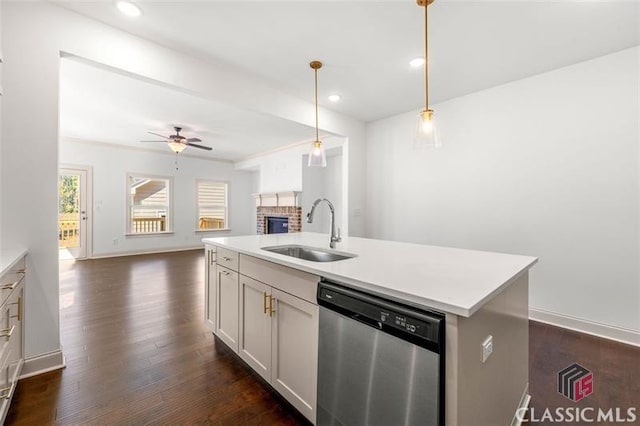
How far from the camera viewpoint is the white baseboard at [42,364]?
1.84 m

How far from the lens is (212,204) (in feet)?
25.4

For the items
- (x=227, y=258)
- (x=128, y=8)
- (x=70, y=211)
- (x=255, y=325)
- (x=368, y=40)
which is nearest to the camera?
(x=255, y=325)

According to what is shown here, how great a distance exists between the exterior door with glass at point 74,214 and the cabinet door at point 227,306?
534 cm

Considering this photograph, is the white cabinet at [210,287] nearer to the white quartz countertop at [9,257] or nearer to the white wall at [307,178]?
the white quartz countertop at [9,257]

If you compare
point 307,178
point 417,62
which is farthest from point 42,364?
point 307,178

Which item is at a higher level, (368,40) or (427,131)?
(368,40)

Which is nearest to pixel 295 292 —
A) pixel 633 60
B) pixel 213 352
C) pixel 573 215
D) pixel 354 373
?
pixel 354 373

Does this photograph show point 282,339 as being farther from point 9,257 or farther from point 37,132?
point 37,132

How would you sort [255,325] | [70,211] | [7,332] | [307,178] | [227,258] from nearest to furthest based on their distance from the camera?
[7,332], [255,325], [227,258], [70,211], [307,178]

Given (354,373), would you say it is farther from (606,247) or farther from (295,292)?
(606,247)

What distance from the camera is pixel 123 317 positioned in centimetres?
286

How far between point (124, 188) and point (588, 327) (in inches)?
314

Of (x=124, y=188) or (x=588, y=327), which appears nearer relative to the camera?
(x=588, y=327)

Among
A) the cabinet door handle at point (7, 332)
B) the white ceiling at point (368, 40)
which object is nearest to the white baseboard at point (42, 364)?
the cabinet door handle at point (7, 332)
